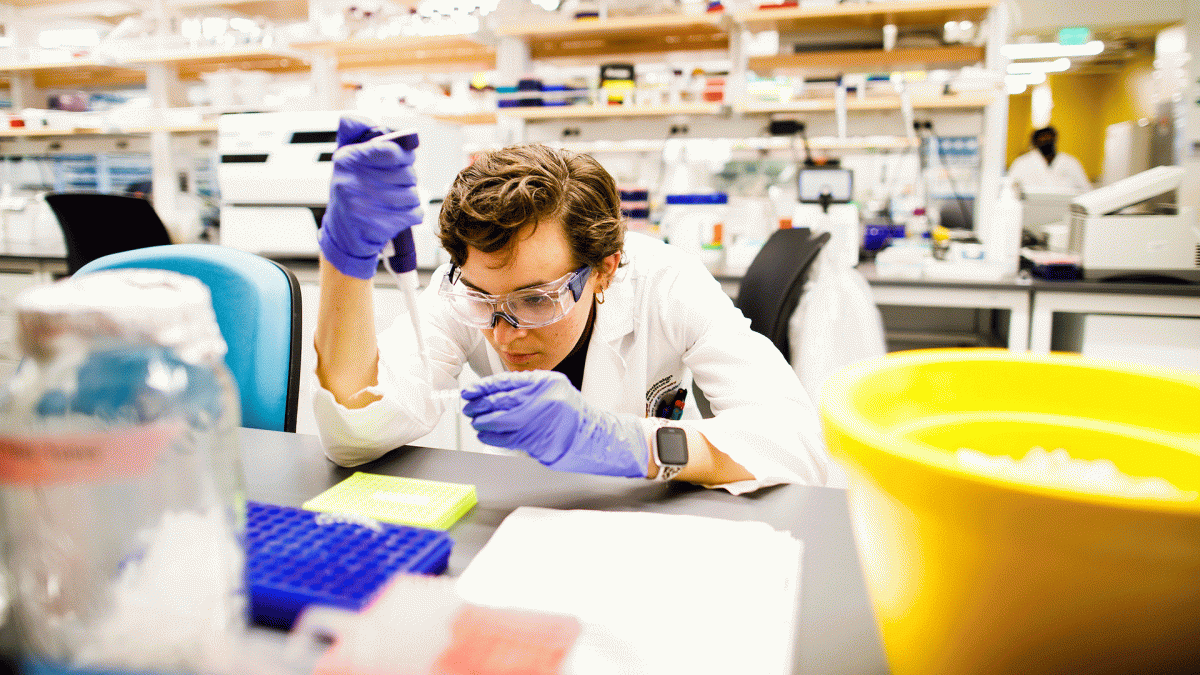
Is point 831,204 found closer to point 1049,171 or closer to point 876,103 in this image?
point 876,103

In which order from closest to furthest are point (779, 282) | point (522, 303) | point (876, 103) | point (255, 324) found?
point (522, 303), point (255, 324), point (779, 282), point (876, 103)

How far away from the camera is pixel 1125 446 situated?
1.68 ft

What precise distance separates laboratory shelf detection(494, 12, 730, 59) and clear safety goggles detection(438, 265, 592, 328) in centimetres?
263

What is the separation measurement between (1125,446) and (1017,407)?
7cm

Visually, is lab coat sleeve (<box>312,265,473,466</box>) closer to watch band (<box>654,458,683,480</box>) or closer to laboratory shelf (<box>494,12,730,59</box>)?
watch band (<box>654,458,683,480</box>)

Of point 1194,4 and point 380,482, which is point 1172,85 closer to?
point 1194,4

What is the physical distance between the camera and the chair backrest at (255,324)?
1290mm

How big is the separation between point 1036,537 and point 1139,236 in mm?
2566

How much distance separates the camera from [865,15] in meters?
3.19

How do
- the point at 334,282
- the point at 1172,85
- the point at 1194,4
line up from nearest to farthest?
the point at 334,282 < the point at 1194,4 < the point at 1172,85

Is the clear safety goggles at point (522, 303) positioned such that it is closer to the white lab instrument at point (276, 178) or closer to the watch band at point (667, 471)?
the watch band at point (667, 471)

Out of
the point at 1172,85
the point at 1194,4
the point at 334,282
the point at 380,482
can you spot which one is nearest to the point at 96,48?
the point at 334,282

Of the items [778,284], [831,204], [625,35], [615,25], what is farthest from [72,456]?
[625,35]

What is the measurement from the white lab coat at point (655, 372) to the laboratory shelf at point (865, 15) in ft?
7.19
